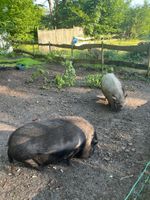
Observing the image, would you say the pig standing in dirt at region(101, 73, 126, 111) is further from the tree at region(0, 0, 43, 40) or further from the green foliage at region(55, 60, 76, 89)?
the tree at region(0, 0, 43, 40)

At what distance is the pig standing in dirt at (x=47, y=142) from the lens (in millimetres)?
4602

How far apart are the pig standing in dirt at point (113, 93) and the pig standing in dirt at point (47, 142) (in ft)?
8.18

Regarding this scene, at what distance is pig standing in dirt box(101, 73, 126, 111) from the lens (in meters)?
7.43

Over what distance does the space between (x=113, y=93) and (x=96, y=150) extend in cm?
235

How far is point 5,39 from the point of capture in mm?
18078

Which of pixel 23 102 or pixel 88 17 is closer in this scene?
pixel 23 102

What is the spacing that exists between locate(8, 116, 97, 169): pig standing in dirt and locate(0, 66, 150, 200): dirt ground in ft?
0.66

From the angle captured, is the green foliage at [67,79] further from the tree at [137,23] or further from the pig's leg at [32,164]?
the tree at [137,23]

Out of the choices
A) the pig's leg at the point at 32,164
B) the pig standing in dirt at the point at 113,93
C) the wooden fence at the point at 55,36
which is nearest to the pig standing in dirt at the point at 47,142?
the pig's leg at the point at 32,164

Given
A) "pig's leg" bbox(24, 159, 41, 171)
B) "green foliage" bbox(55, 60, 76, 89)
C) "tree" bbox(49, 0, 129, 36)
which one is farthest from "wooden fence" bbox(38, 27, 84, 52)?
"pig's leg" bbox(24, 159, 41, 171)

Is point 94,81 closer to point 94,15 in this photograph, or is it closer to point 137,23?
point 94,15

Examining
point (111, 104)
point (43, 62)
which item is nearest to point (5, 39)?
point (43, 62)

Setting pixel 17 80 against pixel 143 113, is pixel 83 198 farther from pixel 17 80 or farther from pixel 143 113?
pixel 17 80

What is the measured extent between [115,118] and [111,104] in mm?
588
